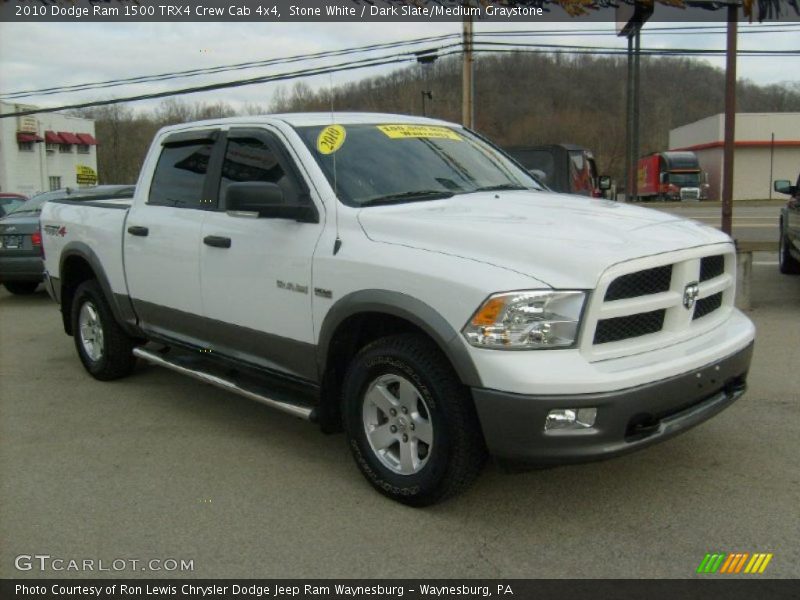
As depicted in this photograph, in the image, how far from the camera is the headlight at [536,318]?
3299 millimetres

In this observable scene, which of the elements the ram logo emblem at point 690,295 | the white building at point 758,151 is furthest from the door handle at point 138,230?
the white building at point 758,151

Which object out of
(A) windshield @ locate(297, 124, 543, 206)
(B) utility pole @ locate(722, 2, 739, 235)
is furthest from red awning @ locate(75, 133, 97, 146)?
(A) windshield @ locate(297, 124, 543, 206)

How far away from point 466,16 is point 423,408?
1551 centimetres

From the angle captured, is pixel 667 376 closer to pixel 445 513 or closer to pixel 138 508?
pixel 445 513

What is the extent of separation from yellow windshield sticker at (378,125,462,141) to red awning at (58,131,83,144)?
55604 millimetres

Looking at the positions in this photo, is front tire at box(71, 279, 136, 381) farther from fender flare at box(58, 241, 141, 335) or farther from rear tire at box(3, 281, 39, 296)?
rear tire at box(3, 281, 39, 296)

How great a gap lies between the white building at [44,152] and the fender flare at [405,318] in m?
49.3

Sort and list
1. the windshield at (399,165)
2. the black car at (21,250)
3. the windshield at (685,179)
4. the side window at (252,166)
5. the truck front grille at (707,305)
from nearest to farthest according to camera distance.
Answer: the truck front grille at (707,305) < the windshield at (399,165) < the side window at (252,166) < the black car at (21,250) < the windshield at (685,179)

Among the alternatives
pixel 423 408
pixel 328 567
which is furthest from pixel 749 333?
pixel 328 567

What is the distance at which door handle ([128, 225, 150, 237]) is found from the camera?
18.0ft

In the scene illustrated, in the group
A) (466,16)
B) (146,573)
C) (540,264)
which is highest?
(466,16)

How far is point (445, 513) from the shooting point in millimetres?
3830

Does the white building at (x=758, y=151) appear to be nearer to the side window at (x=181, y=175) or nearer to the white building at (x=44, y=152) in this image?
the white building at (x=44, y=152)
